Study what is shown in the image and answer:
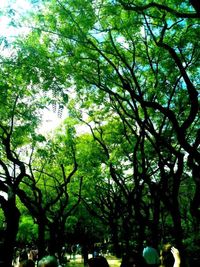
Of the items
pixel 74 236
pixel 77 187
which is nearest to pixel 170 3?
pixel 77 187

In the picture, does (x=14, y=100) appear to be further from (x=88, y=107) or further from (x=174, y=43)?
(x=174, y=43)

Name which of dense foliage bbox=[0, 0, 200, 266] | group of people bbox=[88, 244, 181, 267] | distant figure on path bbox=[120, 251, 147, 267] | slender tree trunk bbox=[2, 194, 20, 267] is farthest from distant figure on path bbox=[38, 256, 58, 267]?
slender tree trunk bbox=[2, 194, 20, 267]

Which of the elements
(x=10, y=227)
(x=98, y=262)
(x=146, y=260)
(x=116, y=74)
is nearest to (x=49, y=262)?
(x=98, y=262)

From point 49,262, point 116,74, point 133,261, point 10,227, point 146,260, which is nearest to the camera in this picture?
point 133,261

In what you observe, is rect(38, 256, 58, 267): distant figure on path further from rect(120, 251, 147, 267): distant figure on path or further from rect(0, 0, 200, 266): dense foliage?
rect(0, 0, 200, 266): dense foliage

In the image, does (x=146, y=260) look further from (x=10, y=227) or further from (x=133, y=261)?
(x=10, y=227)

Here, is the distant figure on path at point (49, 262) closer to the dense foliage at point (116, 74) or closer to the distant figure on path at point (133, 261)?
the distant figure on path at point (133, 261)

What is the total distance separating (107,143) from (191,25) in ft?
40.5

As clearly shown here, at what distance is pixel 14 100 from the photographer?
1616cm

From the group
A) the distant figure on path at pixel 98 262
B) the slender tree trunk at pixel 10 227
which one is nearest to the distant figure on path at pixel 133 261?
the distant figure on path at pixel 98 262

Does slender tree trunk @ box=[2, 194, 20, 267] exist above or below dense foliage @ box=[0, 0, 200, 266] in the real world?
below

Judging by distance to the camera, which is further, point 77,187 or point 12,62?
point 77,187

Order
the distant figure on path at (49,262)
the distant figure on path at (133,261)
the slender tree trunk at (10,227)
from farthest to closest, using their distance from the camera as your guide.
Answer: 1. the slender tree trunk at (10,227)
2. the distant figure on path at (49,262)
3. the distant figure on path at (133,261)

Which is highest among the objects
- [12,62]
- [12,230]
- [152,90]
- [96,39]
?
[96,39]
